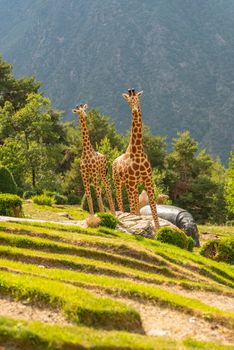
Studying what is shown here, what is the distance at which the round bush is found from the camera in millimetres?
24141

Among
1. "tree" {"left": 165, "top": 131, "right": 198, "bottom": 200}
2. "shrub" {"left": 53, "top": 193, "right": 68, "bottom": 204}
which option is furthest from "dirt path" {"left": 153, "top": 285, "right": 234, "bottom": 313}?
"tree" {"left": 165, "top": 131, "right": 198, "bottom": 200}

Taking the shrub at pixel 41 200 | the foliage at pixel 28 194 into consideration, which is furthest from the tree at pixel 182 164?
the shrub at pixel 41 200

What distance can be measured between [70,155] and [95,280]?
65.7 m

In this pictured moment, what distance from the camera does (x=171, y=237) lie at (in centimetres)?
2423

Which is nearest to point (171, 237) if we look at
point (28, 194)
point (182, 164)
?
point (28, 194)

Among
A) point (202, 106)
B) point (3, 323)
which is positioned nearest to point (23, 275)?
point (3, 323)

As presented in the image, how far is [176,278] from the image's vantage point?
18.8 metres

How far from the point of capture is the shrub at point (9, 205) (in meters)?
25.8

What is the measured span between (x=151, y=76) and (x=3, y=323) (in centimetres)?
17973

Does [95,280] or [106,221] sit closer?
[95,280]

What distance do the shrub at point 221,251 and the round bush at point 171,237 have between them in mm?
1284

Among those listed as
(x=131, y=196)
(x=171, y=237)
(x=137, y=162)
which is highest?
(x=137, y=162)

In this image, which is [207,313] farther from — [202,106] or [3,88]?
[202,106]

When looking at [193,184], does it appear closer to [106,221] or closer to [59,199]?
[59,199]
